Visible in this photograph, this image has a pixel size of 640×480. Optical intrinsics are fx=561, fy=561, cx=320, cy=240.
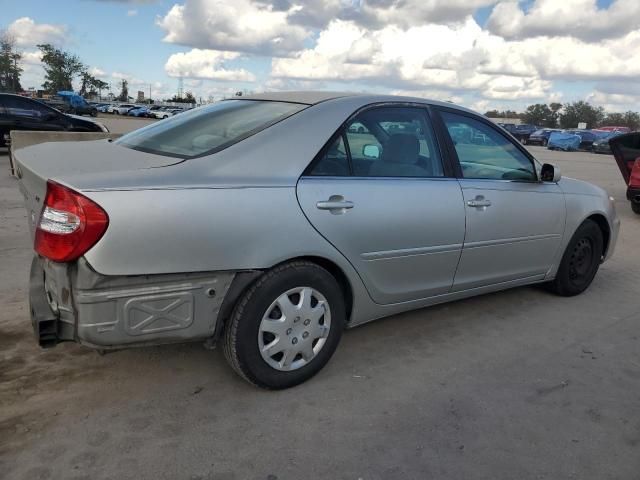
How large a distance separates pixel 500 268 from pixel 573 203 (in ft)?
3.35

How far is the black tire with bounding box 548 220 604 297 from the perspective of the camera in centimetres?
474

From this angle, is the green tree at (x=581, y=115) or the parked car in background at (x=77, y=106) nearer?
the parked car in background at (x=77, y=106)

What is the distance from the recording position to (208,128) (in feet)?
10.8

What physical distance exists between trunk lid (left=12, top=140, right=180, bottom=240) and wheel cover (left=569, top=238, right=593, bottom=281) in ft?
11.7

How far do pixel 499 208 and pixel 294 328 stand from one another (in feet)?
5.98

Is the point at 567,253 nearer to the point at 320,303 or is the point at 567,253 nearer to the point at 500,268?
the point at 500,268

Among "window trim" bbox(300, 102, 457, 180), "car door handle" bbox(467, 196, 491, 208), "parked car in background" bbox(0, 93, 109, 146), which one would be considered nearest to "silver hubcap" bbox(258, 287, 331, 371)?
"window trim" bbox(300, 102, 457, 180)

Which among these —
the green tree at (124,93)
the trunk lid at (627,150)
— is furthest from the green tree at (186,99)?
the trunk lid at (627,150)

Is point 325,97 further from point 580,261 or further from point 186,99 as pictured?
point 186,99

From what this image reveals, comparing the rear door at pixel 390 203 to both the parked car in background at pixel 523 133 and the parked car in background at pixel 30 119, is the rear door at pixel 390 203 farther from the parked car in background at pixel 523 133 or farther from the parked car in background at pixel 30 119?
the parked car in background at pixel 523 133

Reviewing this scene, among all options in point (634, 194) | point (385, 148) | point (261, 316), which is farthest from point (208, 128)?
point (634, 194)

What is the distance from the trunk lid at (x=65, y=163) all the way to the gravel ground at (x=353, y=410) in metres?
0.93

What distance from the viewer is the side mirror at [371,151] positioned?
3350 mm

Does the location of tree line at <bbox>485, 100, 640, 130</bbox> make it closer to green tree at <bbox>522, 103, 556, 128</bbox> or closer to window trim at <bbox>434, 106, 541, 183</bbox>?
green tree at <bbox>522, 103, 556, 128</bbox>
